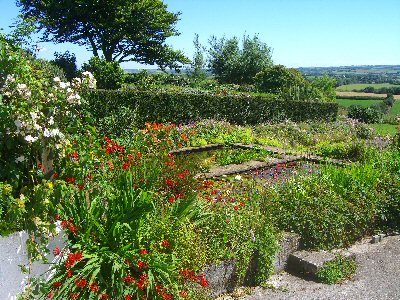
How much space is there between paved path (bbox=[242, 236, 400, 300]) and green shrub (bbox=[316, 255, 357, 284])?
7cm

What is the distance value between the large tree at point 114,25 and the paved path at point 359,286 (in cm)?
3166

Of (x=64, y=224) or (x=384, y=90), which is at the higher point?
(x=64, y=224)

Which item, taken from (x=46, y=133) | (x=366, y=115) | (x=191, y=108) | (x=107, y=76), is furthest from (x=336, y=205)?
(x=366, y=115)

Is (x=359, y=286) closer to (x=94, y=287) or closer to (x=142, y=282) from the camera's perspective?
(x=142, y=282)

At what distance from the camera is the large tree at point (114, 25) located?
34.4 metres

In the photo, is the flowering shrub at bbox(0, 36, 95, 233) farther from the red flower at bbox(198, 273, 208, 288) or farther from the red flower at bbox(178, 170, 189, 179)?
the red flower at bbox(178, 170, 189, 179)

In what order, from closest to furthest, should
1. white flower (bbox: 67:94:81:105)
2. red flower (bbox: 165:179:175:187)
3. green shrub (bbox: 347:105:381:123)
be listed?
white flower (bbox: 67:94:81:105)
red flower (bbox: 165:179:175:187)
green shrub (bbox: 347:105:381:123)

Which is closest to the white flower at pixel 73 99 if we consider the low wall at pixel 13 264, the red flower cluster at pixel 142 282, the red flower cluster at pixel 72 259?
the low wall at pixel 13 264

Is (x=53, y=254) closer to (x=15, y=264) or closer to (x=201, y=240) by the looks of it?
(x=15, y=264)

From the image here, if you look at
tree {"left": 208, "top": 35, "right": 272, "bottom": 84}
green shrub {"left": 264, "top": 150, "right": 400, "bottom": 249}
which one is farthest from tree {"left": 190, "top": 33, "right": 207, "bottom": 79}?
green shrub {"left": 264, "top": 150, "right": 400, "bottom": 249}

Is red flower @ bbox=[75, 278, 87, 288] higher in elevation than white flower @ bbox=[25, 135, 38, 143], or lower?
lower

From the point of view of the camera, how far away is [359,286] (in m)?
4.62

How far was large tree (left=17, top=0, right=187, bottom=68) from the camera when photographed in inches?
1356

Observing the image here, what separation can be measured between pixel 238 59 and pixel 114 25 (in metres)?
10.3
